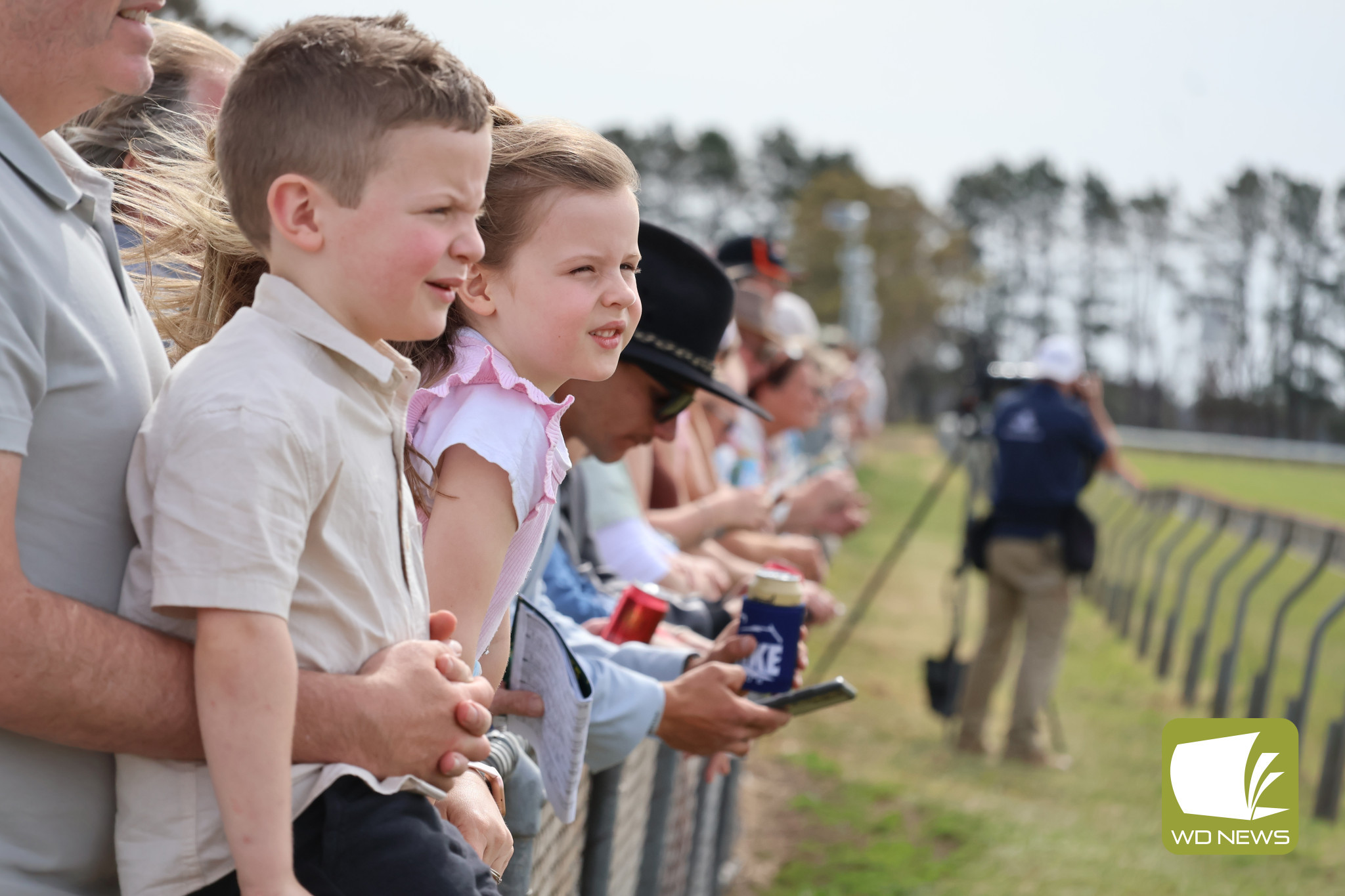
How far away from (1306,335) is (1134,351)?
10074mm

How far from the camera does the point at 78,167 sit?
4.67 feet

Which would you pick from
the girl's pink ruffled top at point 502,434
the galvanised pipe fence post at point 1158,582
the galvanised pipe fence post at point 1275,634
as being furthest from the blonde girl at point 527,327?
the galvanised pipe fence post at point 1158,582

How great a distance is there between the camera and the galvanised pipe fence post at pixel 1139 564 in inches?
498

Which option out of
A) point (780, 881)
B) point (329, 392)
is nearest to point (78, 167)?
point (329, 392)

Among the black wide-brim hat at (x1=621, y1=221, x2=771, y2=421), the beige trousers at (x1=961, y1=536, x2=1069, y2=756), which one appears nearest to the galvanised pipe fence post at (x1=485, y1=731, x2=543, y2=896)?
the black wide-brim hat at (x1=621, y1=221, x2=771, y2=421)

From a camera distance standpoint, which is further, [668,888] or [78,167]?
[668,888]

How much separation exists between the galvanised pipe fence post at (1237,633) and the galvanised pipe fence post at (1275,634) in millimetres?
261

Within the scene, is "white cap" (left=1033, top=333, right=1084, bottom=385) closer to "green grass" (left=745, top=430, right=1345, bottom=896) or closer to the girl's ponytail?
"green grass" (left=745, top=430, right=1345, bottom=896)

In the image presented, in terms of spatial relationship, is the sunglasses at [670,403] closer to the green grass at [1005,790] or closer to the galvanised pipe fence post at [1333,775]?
the green grass at [1005,790]

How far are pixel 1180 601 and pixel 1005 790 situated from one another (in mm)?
4497

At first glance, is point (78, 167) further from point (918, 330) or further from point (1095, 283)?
point (1095, 283)

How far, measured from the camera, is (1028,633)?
8305 millimetres

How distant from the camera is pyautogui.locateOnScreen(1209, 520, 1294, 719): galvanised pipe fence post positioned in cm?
891

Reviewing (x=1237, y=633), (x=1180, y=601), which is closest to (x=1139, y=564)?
(x=1180, y=601)
